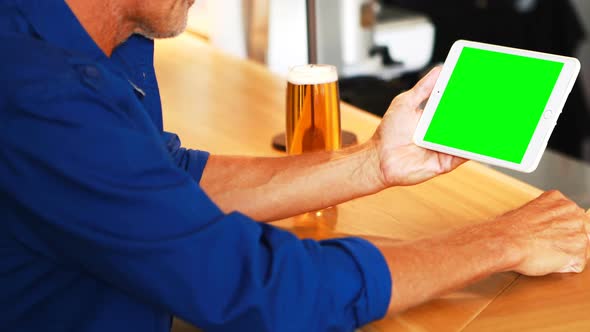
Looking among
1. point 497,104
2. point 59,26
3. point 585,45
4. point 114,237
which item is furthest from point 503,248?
point 585,45

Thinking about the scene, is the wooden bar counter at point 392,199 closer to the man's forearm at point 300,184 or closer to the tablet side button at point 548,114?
the man's forearm at point 300,184

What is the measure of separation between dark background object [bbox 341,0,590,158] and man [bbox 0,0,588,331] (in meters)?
1.82

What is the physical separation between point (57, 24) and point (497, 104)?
1.67 feet

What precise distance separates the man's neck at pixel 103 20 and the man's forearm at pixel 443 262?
1.30ft

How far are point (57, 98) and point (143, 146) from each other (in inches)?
3.4

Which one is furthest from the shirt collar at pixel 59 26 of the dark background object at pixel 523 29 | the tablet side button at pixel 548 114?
the dark background object at pixel 523 29

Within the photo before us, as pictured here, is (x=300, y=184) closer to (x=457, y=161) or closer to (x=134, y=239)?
(x=457, y=161)

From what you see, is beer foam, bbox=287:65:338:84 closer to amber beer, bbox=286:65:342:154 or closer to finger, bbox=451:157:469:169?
amber beer, bbox=286:65:342:154

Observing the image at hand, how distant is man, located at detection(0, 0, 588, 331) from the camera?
709mm

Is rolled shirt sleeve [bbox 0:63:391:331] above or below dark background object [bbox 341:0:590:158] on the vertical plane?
above

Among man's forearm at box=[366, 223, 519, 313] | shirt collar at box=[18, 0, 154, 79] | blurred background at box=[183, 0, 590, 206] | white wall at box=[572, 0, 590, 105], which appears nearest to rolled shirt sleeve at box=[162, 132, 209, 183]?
shirt collar at box=[18, 0, 154, 79]

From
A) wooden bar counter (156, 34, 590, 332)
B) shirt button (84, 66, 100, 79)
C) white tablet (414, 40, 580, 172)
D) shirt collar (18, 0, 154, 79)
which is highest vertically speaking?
shirt collar (18, 0, 154, 79)

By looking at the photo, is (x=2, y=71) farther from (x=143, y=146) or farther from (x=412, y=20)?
(x=412, y=20)

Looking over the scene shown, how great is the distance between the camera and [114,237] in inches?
28.1
